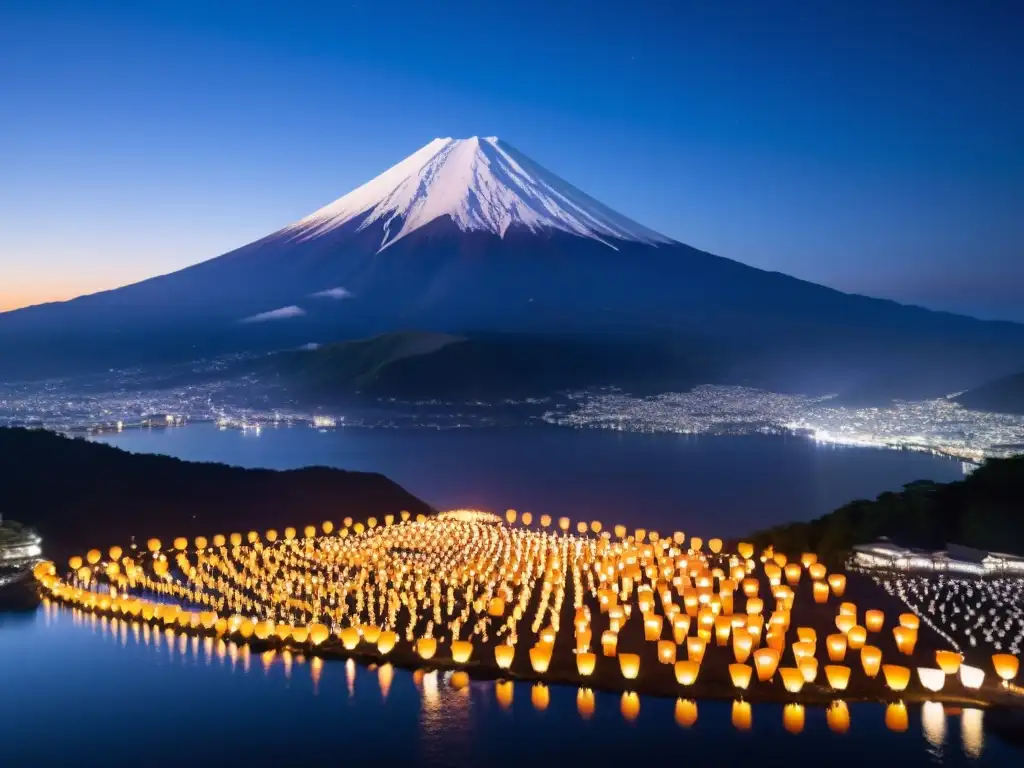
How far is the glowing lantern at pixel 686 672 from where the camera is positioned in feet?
47.4

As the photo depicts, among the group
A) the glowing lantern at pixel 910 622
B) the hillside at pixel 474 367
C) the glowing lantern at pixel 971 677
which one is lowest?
the glowing lantern at pixel 971 677

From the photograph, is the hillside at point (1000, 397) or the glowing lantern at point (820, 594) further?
the hillside at point (1000, 397)

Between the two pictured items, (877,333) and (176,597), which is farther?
(877,333)

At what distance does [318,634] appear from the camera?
54.0 ft

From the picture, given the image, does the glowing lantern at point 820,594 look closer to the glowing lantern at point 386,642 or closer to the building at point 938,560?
the building at point 938,560

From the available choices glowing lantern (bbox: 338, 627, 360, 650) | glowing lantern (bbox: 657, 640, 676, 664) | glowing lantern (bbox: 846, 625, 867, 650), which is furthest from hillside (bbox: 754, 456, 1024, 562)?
glowing lantern (bbox: 338, 627, 360, 650)

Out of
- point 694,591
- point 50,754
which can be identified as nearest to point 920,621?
point 694,591

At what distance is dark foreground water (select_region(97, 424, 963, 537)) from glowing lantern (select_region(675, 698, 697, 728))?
20333 mm

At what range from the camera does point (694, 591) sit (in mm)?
18422

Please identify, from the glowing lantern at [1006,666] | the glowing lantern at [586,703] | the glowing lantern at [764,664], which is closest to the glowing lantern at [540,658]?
the glowing lantern at [586,703]

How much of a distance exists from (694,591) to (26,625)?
12148mm

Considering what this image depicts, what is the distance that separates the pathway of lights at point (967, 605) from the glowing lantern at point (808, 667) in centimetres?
331

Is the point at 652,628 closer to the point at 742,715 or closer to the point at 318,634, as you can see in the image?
the point at 742,715

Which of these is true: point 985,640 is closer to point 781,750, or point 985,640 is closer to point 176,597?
Result: point 781,750
